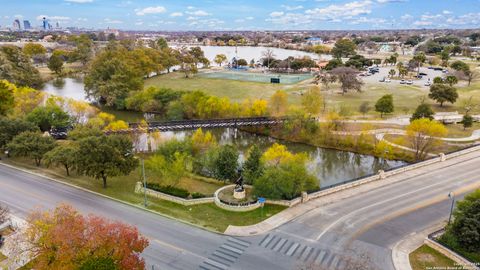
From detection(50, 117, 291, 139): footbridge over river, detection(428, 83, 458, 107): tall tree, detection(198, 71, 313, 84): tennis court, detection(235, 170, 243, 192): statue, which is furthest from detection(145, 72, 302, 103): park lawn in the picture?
detection(235, 170, 243, 192): statue

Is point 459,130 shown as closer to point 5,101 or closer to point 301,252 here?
point 301,252

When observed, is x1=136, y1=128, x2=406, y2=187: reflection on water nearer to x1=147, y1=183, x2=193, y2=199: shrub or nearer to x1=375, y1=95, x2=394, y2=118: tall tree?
x1=147, y1=183, x2=193, y2=199: shrub

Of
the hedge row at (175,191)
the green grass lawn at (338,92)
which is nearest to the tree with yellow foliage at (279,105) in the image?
the green grass lawn at (338,92)

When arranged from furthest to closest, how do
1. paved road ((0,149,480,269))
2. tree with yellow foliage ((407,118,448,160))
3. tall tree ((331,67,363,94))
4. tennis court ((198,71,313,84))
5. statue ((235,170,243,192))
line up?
tennis court ((198,71,313,84))
tall tree ((331,67,363,94))
tree with yellow foliage ((407,118,448,160))
statue ((235,170,243,192))
paved road ((0,149,480,269))

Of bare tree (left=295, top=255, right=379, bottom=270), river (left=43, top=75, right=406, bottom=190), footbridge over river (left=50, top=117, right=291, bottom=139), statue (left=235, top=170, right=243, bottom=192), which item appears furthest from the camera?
footbridge over river (left=50, top=117, right=291, bottom=139)

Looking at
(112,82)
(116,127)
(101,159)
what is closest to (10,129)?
(116,127)

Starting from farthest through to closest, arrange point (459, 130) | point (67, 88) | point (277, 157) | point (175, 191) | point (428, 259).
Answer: point (67, 88), point (459, 130), point (277, 157), point (175, 191), point (428, 259)

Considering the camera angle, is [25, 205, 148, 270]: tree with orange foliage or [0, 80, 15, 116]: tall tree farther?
[0, 80, 15, 116]: tall tree

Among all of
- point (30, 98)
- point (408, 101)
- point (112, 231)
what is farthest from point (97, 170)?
point (408, 101)
